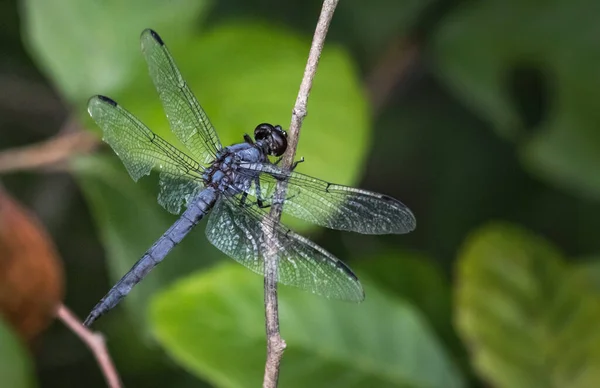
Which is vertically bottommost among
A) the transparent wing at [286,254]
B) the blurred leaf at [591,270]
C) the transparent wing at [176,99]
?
the transparent wing at [286,254]

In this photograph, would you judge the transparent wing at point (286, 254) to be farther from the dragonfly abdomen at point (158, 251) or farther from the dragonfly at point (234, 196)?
the dragonfly abdomen at point (158, 251)

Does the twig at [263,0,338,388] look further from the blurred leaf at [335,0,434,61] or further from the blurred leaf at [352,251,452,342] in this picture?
the blurred leaf at [335,0,434,61]

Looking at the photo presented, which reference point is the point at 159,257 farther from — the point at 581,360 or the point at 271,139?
the point at 581,360

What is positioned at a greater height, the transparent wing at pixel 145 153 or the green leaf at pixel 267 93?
the green leaf at pixel 267 93

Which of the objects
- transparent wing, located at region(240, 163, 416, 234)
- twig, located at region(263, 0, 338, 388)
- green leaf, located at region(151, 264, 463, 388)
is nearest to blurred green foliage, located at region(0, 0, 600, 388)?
green leaf, located at region(151, 264, 463, 388)

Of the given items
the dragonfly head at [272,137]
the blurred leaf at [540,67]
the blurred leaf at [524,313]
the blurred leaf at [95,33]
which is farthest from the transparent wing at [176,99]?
the blurred leaf at [540,67]

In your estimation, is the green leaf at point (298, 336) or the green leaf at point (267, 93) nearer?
the green leaf at point (298, 336)

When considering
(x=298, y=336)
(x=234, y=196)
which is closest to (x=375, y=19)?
(x=234, y=196)

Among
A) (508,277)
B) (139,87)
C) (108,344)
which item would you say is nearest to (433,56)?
(508,277)
